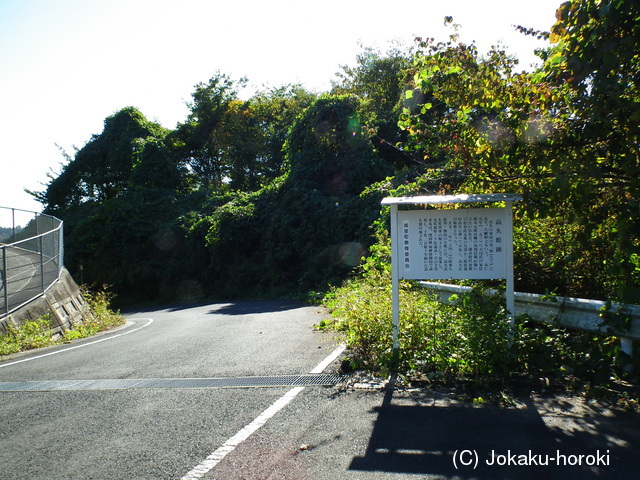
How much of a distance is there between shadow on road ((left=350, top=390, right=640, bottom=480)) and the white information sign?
6.29 feet

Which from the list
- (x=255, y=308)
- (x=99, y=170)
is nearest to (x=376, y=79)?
(x=99, y=170)

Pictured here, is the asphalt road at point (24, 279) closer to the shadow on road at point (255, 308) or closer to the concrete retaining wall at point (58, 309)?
the concrete retaining wall at point (58, 309)

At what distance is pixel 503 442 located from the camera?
4.12m

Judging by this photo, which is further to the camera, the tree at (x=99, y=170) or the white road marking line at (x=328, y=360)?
the tree at (x=99, y=170)

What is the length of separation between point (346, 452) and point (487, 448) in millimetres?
1060

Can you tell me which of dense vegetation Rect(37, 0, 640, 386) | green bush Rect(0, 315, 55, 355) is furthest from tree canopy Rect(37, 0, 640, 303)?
green bush Rect(0, 315, 55, 355)

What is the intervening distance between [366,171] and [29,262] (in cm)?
1446

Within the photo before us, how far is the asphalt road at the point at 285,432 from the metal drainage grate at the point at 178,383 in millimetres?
41

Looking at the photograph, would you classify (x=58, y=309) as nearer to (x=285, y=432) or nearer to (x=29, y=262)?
(x=29, y=262)

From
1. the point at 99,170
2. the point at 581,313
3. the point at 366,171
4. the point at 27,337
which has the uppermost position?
the point at 99,170

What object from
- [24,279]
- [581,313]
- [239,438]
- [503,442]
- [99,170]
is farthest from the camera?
[99,170]

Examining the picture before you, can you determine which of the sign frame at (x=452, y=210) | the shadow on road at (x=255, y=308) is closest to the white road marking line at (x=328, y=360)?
the sign frame at (x=452, y=210)

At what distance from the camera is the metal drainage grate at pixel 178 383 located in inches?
241

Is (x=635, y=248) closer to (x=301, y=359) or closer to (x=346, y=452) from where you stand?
(x=346, y=452)
